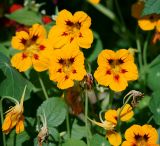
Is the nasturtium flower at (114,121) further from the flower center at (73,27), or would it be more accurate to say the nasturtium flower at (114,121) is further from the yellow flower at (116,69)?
the flower center at (73,27)

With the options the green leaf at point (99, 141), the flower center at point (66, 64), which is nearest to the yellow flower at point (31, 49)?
the flower center at point (66, 64)

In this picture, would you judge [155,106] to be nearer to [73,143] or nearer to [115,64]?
[115,64]

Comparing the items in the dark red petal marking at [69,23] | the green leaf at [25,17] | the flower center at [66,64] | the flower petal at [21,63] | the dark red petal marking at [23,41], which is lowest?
the green leaf at [25,17]

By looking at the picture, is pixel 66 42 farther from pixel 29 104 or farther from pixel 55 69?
pixel 29 104

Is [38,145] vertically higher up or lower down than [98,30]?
higher up

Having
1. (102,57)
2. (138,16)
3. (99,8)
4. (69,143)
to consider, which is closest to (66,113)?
(69,143)

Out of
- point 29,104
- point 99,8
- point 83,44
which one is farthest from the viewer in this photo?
point 99,8

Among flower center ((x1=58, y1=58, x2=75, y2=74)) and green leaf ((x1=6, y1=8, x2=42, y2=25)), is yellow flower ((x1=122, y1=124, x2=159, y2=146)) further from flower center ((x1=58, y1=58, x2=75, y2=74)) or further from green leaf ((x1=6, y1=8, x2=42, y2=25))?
green leaf ((x1=6, y1=8, x2=42, y2=25))
